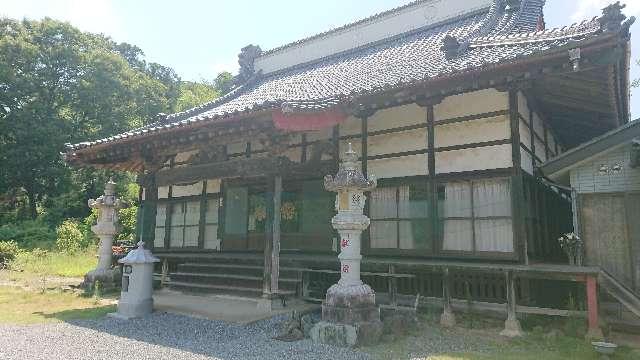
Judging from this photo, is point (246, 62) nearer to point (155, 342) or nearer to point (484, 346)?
point (155, 342)

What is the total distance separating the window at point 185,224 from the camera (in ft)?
43.0

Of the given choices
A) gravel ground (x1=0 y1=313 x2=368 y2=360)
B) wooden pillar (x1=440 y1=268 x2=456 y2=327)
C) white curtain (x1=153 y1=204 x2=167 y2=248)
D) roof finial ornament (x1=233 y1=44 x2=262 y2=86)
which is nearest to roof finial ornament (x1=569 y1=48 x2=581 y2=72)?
wooden pillar (x1=440 y1=268 x2=456 y2=327)

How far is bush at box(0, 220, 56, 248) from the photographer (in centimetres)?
2412

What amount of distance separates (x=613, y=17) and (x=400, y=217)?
480 cm

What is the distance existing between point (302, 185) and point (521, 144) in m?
4.83

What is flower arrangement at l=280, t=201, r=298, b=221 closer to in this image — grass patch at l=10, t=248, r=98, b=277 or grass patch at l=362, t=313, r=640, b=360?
grass patch at l=362, t=313, r=640, b=360

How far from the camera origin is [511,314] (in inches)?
271

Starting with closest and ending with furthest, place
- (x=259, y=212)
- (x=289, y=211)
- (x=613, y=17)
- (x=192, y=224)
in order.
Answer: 1. (x=613, y=17)
2. (x=289, y=211)
3. (x=259, y=212)
4. (x=192, y=224)

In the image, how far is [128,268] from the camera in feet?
28.3

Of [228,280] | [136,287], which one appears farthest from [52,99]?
[136,287]

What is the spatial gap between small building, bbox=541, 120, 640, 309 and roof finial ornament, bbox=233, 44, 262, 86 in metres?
12.3

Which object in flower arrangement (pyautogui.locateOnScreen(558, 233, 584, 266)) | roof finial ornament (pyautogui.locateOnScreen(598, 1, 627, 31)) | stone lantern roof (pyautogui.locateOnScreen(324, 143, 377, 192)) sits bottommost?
flower arrangement (pyautogui.locateOnScreen(558, 233, 584, 266))

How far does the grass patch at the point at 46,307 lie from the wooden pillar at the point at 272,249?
328 cm

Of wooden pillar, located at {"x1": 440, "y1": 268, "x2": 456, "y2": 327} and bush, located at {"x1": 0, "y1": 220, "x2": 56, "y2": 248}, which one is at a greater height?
bush, located at {"x1": 0, "y1": 220, "x2": 56, "y2": 248}
